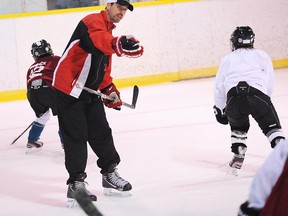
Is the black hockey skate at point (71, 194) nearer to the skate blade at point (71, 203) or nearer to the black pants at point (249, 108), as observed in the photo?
the skate blade at point (71, 203)

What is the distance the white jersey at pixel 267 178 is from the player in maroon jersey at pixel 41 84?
3200mm

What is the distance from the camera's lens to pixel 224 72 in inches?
151

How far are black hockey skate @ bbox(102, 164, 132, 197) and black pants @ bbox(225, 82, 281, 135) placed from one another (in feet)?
2.29

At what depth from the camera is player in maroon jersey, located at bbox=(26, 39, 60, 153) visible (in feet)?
15.3

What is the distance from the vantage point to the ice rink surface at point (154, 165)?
3.39 m

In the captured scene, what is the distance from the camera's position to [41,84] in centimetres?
468

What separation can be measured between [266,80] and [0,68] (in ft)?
13.6

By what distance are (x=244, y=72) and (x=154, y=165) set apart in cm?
84

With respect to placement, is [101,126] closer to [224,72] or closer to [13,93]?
[224,72]

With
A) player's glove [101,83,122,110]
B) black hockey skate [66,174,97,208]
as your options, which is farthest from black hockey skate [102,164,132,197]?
player's glove [101,83,122,110]

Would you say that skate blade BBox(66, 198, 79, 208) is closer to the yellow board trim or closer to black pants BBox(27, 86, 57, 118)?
black pants BBox(27, 86, 57, 118)

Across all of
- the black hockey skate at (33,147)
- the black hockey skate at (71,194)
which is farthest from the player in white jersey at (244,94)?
the black hockey skate at (33,147)

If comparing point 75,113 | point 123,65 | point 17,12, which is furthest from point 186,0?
point 75,113

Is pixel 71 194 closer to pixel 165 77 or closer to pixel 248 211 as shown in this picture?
pixel 248 211
